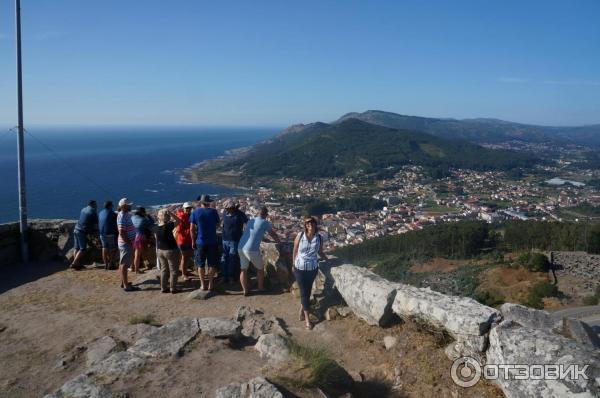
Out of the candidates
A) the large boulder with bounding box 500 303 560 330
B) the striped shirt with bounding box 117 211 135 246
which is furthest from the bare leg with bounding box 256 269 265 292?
the large boulder with bounding box 500 303 560 330

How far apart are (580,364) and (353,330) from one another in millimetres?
2799

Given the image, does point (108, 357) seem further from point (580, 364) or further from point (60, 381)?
point (580, 364)

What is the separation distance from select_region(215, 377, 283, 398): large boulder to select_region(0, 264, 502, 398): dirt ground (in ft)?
0.63

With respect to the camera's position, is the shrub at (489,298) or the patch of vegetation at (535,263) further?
the patch of vegetation at (535,263)

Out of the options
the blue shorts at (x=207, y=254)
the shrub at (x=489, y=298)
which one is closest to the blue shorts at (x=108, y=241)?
the blue shorts at (x=207, y=254)

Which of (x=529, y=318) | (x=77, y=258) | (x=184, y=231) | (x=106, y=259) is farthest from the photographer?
(x=77, y=258)

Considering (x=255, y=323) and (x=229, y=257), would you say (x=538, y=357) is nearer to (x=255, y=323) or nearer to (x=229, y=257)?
(x=255, y=323)

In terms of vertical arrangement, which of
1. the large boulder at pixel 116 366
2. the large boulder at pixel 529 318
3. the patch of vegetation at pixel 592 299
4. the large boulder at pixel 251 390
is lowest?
the patch of vegetation at pixel 592 299

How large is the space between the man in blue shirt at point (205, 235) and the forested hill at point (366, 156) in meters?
78.6

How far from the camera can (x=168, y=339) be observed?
494cm

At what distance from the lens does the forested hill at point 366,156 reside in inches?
3748

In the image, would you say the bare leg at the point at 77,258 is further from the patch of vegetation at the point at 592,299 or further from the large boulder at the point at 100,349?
the patch of vegetation at the point at 592,299

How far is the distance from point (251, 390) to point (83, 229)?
6477 mm

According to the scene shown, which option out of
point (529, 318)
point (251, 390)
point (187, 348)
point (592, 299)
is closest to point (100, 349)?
point (187, 348)
